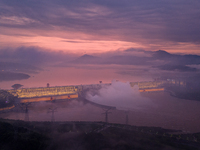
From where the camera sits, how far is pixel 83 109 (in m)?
33.4

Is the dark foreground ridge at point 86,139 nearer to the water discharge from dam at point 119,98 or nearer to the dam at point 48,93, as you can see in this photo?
the water discharge from dam at point 119,98

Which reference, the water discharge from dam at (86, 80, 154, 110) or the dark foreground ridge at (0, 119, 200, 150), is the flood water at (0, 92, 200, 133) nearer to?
the water discharge from dam at (86, 80, 154, 110)

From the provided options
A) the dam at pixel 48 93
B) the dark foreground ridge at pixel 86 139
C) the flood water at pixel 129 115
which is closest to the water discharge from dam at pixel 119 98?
the flood water at pixel 129 115

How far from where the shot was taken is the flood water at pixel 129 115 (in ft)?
84.5

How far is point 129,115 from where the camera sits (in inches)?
1150


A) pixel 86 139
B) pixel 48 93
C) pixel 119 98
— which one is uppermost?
pixel 48 93

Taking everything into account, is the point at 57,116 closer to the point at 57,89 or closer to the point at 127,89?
the point at 57,89

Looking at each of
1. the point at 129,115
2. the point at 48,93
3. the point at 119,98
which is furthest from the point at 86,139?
the point at 48,93

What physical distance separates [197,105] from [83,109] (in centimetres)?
2540

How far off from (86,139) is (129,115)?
1446 centimetres

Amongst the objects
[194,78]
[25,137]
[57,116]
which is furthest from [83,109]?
[194,78]

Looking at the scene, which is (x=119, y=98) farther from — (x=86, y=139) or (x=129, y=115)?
(x=86, y=139)

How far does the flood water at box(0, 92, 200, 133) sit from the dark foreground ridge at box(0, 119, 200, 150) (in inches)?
230

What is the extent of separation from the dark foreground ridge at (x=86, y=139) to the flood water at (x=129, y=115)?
19.2 ft
